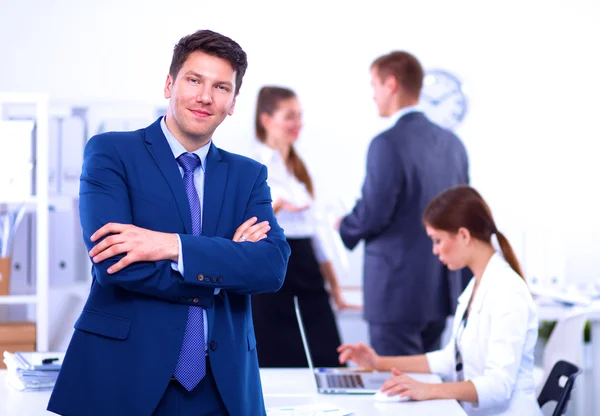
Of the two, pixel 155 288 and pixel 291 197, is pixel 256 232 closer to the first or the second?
pixel 155 288

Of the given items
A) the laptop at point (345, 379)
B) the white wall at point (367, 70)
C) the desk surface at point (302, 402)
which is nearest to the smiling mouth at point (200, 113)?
the laptop at point (345, 379)

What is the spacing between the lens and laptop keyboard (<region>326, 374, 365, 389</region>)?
89.1 inches

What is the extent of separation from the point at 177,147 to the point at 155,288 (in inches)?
11.8

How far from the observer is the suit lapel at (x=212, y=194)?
5.16 feet

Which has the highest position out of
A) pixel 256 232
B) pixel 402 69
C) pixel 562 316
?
pixel 402 69

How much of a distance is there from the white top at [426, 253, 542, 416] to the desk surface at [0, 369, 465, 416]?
0.54 ft

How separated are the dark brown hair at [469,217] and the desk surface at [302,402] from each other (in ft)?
A: 1.97

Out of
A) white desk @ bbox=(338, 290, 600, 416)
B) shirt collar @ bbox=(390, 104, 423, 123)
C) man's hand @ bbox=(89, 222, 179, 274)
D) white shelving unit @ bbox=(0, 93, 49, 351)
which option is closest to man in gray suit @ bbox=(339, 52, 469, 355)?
shirt collar @ bbox=(390, 104, 423, 123)

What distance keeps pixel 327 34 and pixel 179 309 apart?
11.9ft

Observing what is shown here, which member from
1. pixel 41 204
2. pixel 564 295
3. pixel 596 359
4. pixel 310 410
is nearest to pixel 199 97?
pixel 310 410

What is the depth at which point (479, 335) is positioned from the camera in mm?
2375

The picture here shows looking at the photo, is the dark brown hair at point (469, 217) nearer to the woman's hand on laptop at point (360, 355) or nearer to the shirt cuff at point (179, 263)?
the woman's hand on laptop at point (360, 355)

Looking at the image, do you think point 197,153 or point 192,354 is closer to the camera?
point 192,354

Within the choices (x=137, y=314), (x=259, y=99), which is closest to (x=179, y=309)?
(x=137, y=314)
